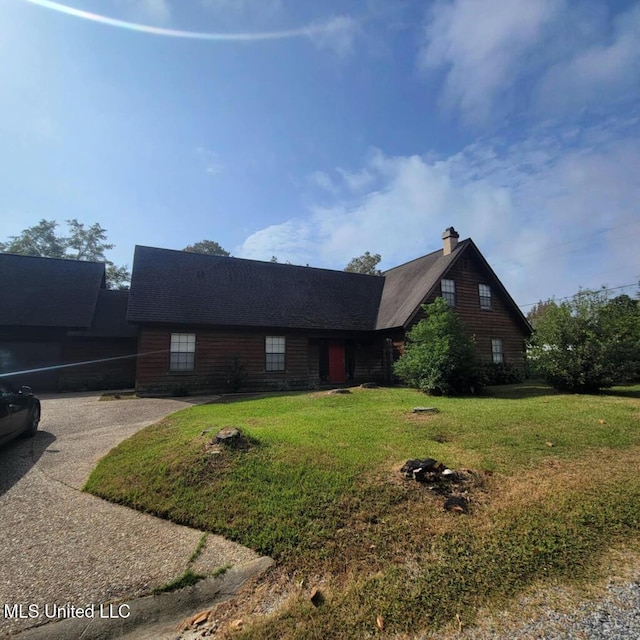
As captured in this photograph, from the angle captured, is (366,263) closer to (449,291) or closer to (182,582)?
(449,291)

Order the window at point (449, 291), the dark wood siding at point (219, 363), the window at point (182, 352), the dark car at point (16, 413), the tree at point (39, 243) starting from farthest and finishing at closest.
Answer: the tree at point (39, 243) → the window at point (449, 291) → the window at point (182, 352) → the dark wood siding at point (219, 363) → the dark car at point (16, 413)

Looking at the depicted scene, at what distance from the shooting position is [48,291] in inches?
749

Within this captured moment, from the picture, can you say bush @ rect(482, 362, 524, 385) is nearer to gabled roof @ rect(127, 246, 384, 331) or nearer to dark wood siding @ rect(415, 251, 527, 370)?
dark wood siding @ rect(415, 251, 527, 370)

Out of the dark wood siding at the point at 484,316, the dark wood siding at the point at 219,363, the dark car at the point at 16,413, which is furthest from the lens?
the dark wood siding at the point at 484,316

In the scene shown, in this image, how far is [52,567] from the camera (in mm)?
3287

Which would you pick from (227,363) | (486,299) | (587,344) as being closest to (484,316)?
(486,299)

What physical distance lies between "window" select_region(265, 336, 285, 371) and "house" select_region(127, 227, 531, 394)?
47 mm

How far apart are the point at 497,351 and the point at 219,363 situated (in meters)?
14.9

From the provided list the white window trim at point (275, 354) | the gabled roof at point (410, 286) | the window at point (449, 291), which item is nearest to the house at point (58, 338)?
the white window trim at point (275, 354)

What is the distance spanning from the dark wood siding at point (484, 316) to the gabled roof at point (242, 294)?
185 inches

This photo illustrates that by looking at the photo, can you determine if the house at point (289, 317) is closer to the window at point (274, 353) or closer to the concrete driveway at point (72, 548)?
the window at point (274, 353)

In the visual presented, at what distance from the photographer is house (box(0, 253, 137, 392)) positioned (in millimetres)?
17422

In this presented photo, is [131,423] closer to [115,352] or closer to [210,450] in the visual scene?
[210,450]

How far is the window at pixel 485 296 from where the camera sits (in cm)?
2050
